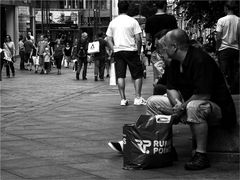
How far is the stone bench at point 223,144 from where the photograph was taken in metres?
6.25

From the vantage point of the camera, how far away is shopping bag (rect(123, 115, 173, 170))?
6.00 m

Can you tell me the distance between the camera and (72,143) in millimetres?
7688

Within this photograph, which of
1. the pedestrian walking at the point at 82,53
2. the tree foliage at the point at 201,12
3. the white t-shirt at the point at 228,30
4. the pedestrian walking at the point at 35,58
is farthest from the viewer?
the pedestrian walking at the point at 35,58

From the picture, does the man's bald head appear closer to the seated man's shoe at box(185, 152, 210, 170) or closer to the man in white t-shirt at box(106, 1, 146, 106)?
the seated man's shoe at box(185, 152, 210, 170)

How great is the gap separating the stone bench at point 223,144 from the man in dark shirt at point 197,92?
141mm

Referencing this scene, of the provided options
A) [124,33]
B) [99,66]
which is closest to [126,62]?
[124,33]

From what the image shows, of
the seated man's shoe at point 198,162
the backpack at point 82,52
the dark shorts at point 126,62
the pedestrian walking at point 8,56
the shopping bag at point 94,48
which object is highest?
the dark shorts at point 126,62

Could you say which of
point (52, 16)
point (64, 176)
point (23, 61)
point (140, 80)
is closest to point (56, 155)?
point (64, 176)

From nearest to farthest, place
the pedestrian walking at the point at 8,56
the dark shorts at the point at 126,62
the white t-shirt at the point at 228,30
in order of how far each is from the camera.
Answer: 1. the white t-shirt at the point at 228,30
2. the dark shorts at the point at 126,62
3. the pedestrian walking at the point at 8,56

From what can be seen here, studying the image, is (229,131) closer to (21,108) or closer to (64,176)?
(64,176)

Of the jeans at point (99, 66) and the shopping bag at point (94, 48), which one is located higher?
the shopping bag at point (94, 48)

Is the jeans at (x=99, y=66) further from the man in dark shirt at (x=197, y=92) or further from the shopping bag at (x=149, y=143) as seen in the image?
the shopping bag at (x=149, y=143)

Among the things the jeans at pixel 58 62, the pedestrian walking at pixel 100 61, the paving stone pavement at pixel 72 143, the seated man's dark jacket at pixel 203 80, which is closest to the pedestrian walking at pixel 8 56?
the jeans at pixel 58 62

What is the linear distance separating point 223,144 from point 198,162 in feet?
1.61
